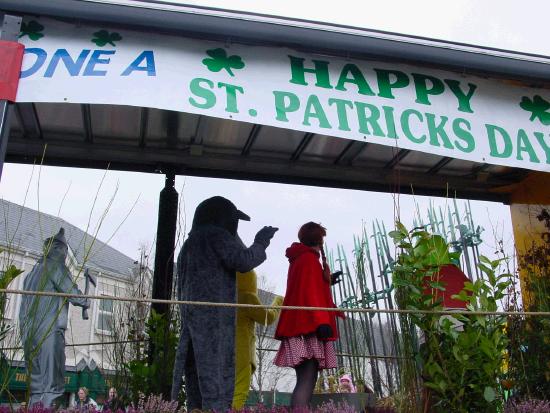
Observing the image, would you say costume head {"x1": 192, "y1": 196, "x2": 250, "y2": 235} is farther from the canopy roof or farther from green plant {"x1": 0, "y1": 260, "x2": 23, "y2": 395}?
green plant {"x1": 0, "y1": 260, "x2": 23, "y2": 395}

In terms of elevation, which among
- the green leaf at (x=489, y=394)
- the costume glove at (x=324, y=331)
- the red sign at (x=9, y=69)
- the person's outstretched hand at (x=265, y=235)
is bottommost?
the green leaf at (x=489, y=394)

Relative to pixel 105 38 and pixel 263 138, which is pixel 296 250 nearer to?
pixel 263 138

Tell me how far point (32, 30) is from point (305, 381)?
7.91 feet

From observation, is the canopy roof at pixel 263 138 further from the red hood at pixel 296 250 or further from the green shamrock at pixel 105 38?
the red hood at pixel 296 250

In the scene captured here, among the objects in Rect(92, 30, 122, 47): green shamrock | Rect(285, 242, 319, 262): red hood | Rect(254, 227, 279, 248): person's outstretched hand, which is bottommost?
Rect(285, 242, 319, 262): red hood

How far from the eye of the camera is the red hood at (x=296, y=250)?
3891 mm

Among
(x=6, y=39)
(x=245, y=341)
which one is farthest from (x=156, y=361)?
(x=6, y=39)

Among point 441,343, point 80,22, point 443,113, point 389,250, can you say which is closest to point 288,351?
point 441,343

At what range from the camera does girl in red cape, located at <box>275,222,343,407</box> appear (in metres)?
3.57

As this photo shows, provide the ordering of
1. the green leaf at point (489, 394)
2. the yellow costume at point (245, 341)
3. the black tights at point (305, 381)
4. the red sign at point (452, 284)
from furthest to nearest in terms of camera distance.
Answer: the yellow costume at point (245, 341), the black tights at point (305, 381), the red sign at point (452, 284), the green leaf at point (489, 394)

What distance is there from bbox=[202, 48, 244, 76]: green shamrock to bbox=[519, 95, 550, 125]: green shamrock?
173 cm

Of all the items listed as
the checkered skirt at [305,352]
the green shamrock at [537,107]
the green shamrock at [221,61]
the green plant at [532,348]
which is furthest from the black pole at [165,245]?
the green shamrock at [537,107]

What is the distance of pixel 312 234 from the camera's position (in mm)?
3939

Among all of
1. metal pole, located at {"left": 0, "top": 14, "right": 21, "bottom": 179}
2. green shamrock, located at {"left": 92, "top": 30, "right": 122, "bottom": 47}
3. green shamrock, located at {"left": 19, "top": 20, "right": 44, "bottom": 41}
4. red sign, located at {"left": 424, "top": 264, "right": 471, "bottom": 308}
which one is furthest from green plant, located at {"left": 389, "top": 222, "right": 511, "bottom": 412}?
green shamrock, located at {"left": 19, "top": 20, "right": 44, "bottom": 41}
